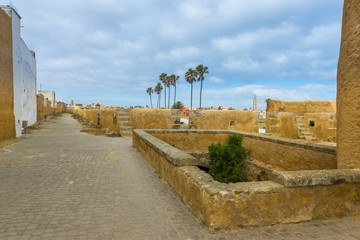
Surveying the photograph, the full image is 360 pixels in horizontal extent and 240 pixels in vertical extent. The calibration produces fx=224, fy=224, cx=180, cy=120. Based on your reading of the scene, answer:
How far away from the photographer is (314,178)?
9.28 ft

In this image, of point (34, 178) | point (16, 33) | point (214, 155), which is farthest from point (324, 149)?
point (16, 33)

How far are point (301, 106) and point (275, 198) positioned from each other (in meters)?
14.6

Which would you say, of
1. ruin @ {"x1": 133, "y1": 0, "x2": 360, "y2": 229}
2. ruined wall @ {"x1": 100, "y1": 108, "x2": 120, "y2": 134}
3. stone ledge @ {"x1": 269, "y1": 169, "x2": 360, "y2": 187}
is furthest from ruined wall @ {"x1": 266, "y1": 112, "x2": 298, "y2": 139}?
stone ledge @ {"x1": 269, "y1": 169, "x2": 360, "y2": 187}

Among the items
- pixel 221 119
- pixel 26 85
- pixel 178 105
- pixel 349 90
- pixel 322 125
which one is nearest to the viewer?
pixel 349 90

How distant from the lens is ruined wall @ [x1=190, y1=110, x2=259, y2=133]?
11898 mm

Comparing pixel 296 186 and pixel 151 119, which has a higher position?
pixel 151 119

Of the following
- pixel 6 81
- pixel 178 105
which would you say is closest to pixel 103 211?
pixel 6 81

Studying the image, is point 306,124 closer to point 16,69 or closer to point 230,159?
point 230,159

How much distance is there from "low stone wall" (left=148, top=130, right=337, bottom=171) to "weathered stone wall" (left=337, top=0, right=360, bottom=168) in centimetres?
190

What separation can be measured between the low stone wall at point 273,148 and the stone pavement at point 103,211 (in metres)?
2.86

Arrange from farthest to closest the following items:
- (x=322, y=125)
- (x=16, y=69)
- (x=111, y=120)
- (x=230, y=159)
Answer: (x=111, y=120) < (x=16, y=69) < (x=322, y=125) < (x=230, y=159)

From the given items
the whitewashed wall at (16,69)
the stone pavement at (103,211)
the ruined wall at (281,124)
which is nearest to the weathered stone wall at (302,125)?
the ruined wall at (281,124)

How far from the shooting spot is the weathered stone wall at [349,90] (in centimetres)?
332

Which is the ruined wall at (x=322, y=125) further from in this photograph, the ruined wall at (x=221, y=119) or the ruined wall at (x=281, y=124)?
the ruined wall at (x=221, y=119)
